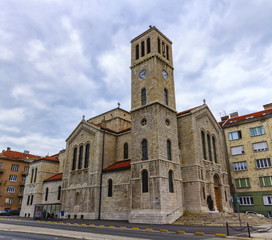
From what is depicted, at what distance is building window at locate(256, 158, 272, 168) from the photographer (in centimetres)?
3374

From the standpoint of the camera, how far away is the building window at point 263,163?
111 feet

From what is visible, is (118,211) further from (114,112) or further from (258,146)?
(258,146)

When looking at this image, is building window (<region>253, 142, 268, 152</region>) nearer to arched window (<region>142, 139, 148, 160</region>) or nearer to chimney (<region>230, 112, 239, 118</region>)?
Answer: chimney (<region>230, 112, 239, 118</region>)

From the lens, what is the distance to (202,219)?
76.3 ft

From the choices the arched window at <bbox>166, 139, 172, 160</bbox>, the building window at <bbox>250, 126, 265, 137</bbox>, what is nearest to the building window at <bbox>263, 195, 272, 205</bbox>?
the building window at <bbox>250, 126, 265, 137</bbox>

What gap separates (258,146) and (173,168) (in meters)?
16.4

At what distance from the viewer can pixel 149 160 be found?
26109mm

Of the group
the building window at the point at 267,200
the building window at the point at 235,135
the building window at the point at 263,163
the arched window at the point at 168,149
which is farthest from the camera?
the building window at the point at 235,135

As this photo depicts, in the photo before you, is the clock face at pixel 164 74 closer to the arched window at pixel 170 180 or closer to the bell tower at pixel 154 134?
the bell tower at pixel 154 134

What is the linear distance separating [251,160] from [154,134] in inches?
710

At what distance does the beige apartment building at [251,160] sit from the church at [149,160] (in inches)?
111

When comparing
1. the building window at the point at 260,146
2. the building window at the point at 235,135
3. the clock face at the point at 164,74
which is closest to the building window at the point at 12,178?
the clock face at the point at 164,74

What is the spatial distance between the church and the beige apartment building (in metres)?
2.82

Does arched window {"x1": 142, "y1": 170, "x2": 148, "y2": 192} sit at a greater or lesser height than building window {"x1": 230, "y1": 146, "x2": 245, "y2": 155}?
lesser
